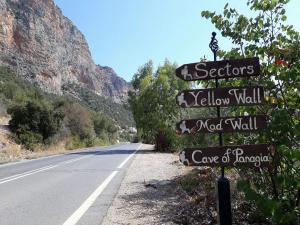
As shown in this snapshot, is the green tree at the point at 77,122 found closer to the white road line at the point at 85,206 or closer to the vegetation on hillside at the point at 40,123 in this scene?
the vegetation on hillside at the point at 40,123

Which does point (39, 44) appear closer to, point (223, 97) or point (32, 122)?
point (32, 122)

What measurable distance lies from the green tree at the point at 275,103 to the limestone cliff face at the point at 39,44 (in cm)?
9206

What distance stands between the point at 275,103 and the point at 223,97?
0.88 metres

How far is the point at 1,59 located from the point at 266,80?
3719 inches

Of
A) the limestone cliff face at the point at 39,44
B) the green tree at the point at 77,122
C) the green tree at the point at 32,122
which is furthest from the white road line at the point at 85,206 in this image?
the limestone cliff face at the point at 39,44

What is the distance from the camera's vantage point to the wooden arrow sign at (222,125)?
241 inches

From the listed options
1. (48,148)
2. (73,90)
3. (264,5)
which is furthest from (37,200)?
(73,90)

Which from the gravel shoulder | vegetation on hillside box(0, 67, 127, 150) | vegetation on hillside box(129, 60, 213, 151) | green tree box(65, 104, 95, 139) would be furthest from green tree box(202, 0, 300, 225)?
green tree box(65, 104, 95, 139)

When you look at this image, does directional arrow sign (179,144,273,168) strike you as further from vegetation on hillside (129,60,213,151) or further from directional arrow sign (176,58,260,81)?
vegetation on hillside (129,60,213,151)

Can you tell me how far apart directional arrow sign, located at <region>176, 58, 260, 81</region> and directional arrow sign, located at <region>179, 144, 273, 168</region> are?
3.25ft

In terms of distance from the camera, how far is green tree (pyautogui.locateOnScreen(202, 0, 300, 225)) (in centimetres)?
591

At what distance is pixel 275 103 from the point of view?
6.69 metres

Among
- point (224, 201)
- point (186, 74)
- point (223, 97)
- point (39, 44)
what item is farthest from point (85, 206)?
point (39, 44)

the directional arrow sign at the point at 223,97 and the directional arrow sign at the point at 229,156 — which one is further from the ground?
the directional arrow sign at the point at 223,97
